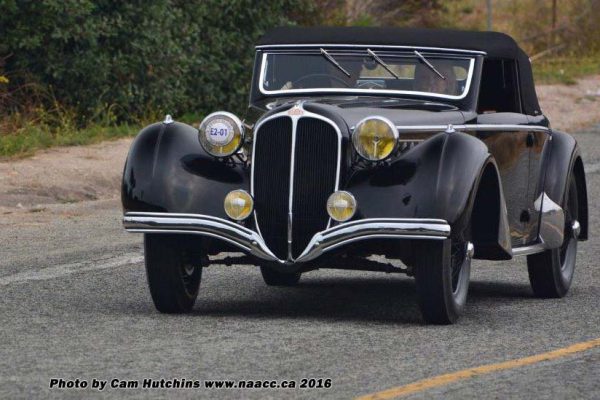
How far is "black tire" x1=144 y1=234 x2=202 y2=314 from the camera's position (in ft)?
26.3

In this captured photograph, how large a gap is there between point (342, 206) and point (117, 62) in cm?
1097

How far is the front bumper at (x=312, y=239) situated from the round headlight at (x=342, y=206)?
0.08 metres

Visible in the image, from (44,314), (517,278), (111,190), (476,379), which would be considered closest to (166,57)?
(111,190)

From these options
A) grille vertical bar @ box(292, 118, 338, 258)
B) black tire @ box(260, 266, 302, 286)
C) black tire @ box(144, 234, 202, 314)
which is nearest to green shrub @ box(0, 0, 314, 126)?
black tire @ box(260, 266, 302, 286)

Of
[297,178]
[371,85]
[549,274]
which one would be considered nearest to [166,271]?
[297,178]

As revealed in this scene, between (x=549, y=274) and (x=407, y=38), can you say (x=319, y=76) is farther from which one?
(x=549, y=274)

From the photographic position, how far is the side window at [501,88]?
31.0 feet

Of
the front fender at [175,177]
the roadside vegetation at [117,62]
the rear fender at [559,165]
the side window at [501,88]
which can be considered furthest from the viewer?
the roadside vegetation at [117,62]

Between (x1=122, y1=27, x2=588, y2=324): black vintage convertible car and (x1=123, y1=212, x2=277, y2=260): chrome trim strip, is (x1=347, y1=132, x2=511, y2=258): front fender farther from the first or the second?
(x1=123, y1=212, x2=277, y2=260): chrome trim strip

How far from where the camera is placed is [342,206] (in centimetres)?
767

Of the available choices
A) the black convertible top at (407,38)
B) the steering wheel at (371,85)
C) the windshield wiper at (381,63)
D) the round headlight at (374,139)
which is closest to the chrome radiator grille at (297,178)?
the round headlight at (374,139)

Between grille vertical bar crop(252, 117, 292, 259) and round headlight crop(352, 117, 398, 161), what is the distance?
14.2 inches

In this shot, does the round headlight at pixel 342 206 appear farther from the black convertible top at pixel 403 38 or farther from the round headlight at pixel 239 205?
the black convertible top at pixel 403 38

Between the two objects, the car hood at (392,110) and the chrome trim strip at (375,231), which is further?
the car hood at (392,110)
